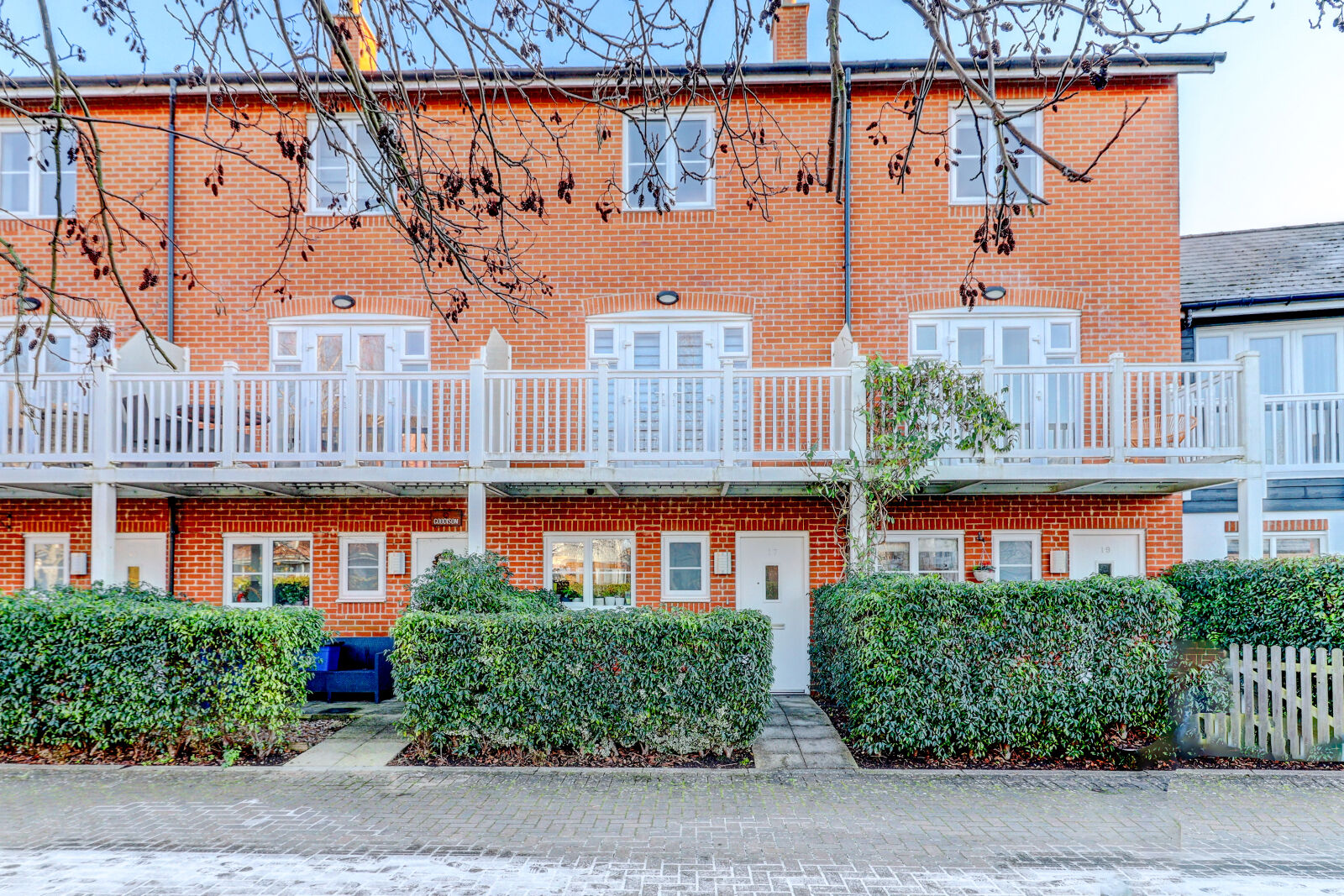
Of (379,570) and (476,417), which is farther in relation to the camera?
(379,570)

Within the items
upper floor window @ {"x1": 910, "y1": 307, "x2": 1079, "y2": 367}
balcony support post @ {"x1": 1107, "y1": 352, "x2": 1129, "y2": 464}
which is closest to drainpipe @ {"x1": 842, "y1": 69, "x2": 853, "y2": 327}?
upper floor window @ {"x1": 910, "y1": 307, "x2": 1079, "y2": 367}

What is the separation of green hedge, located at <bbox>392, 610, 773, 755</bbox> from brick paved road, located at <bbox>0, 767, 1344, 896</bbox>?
37cm

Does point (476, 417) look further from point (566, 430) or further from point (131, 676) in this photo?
point (131, 676)

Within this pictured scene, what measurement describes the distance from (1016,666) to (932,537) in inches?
137

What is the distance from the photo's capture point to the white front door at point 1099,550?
10.0m

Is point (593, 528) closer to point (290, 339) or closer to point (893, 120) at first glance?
point (290, 339)

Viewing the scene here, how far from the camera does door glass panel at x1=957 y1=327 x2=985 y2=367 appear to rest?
10188mm

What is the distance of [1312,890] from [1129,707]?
7.73 feet

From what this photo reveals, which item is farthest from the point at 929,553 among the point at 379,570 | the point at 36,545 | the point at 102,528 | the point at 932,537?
the point at 36,545

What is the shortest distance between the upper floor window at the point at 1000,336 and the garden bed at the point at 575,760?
5671 mm

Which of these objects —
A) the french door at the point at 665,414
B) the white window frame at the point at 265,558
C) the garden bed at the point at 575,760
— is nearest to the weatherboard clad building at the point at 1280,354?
the french door at the point at 665,414

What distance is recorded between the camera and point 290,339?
10.5 meters

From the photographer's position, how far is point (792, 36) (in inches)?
434

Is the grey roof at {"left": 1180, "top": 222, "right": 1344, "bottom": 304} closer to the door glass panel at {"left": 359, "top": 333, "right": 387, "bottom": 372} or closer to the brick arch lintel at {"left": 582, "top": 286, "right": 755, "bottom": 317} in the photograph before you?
the brick arch lintel at {"left": 582, "top": 286, "right": 755, "bottom": 317}
